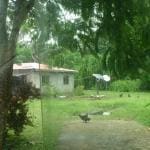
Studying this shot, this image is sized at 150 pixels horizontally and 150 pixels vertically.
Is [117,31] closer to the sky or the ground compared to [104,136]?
→ closer to the sky

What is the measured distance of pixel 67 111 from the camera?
14.5 metres

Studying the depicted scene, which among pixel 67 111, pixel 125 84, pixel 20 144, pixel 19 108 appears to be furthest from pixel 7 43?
pixel 67 111

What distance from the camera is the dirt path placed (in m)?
10.3

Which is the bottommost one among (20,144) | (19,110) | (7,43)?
(20,144)

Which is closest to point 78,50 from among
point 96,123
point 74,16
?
point 74,16

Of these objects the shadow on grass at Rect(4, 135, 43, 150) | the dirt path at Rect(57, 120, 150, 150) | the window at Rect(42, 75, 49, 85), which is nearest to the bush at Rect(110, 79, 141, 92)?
the dirt path at Rect(57, 120, 150, 150)

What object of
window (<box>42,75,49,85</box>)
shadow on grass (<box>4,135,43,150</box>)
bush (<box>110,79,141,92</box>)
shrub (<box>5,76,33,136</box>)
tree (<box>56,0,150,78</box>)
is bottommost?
shadow on grass (<box>4,135,43,150</box>)

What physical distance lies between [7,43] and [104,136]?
461 cm

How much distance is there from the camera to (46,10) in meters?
8.47

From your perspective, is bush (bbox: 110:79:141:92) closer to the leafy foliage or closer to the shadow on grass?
the leafy foliage

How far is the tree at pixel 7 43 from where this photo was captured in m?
8.06

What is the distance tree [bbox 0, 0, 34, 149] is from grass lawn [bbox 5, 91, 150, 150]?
697mm

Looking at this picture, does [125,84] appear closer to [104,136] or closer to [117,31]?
[104,136]

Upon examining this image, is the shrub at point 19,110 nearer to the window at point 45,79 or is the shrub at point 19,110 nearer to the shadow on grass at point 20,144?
the shadow on grass at point 20,144
